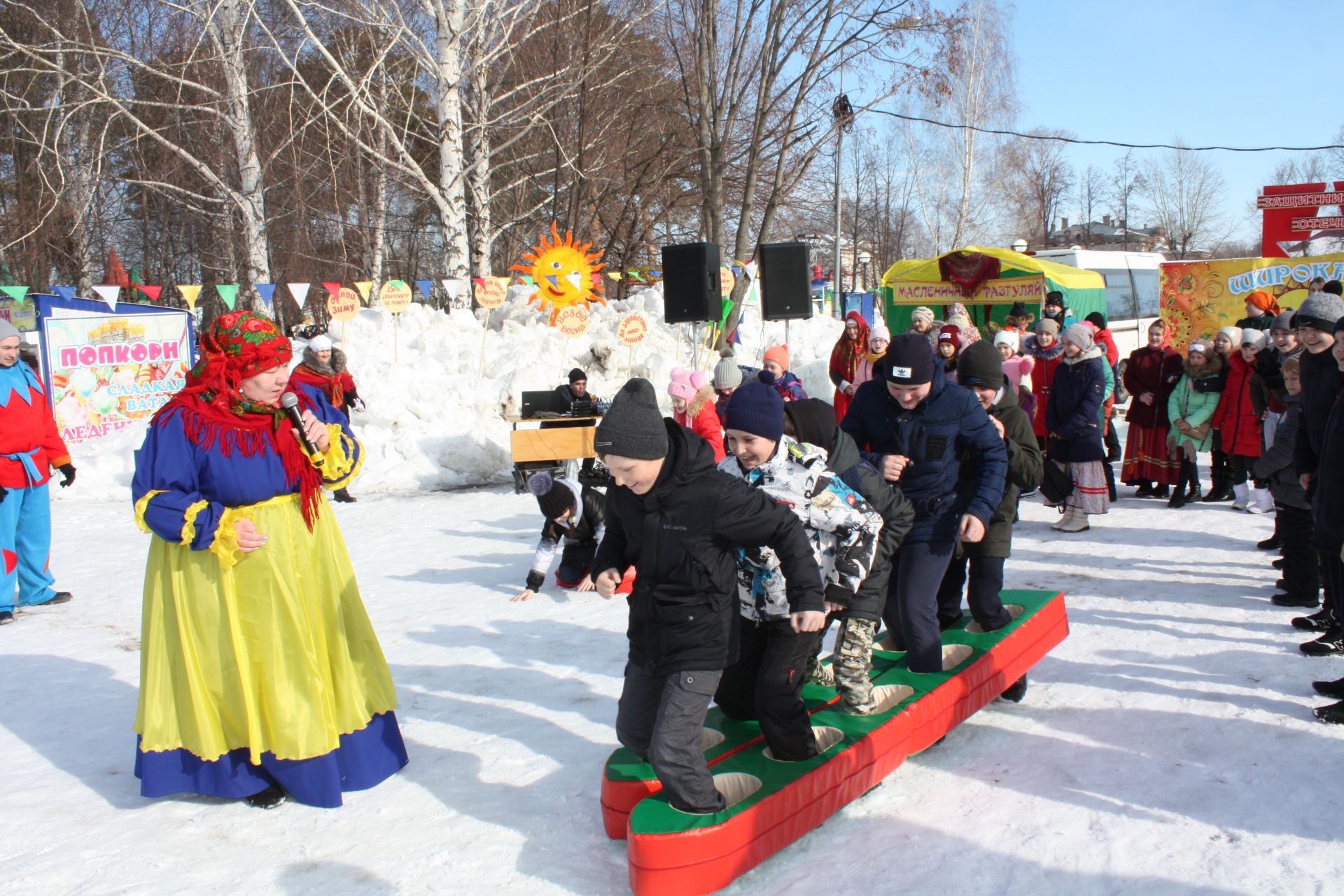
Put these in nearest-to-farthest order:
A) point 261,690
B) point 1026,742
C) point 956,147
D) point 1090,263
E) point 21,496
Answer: point 261,690 < point 1026,742 < point 21,496 < point 1090,263 < point 956,147

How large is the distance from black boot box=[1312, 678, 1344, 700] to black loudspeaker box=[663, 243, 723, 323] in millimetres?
8204

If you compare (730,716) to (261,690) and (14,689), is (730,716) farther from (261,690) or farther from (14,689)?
(14,689)

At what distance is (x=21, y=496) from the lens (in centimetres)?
632

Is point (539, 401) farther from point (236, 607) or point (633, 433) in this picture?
point (633, 433)

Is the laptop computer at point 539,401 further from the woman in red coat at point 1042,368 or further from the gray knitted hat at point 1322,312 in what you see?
the gray knitted hat at point 1322,312

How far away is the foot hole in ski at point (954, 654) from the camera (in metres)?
4.18

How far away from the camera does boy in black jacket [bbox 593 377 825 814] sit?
2.91 metres

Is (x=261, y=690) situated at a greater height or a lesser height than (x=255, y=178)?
lesser

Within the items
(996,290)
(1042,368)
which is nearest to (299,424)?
(1042,368)

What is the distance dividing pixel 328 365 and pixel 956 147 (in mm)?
30482

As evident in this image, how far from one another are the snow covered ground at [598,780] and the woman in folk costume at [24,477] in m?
0.51

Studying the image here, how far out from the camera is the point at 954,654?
424cm

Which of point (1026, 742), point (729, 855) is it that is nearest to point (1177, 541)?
point (1026, 742)

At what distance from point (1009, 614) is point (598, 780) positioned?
83.0 inches
